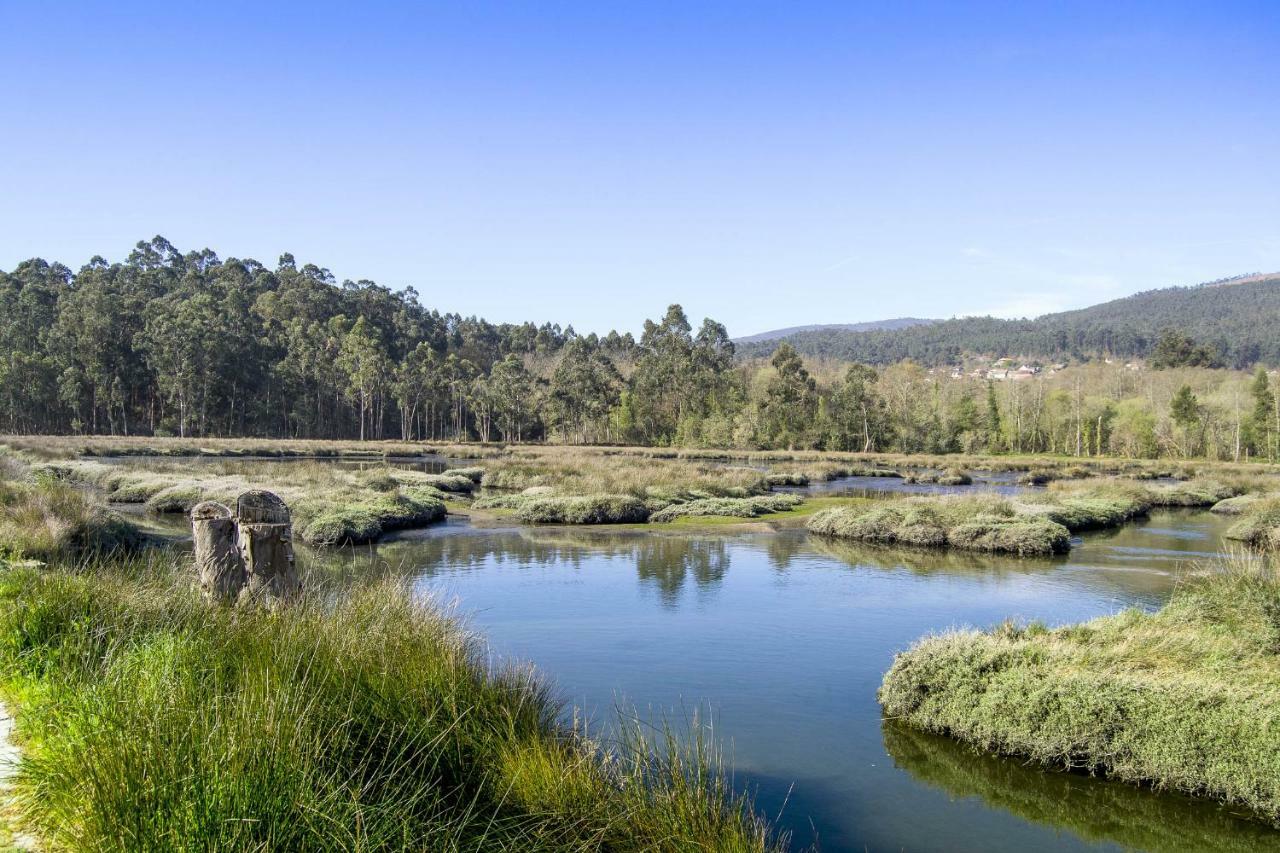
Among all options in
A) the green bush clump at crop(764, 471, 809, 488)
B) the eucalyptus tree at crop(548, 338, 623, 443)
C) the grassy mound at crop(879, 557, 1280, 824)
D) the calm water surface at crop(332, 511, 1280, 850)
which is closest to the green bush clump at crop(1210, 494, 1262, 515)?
the calm water surface at crop(332, 511, 1280, 850)

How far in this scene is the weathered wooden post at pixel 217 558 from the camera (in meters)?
8.17

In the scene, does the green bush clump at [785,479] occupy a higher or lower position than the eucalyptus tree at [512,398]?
lower

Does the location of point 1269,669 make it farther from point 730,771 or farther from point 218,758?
point 218,758

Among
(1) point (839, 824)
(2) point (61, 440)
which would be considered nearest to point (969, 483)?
(1) point (839, 824)

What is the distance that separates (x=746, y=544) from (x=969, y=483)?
28678mm

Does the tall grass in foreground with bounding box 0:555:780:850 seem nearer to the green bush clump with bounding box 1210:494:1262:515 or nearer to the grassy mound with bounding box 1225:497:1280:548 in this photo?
the grassy mound with bounding box 1225:497:1280:548

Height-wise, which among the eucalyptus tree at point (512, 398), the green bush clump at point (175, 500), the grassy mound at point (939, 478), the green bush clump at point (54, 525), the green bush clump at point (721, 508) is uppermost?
the eucalyptus tree at point (512, 398)

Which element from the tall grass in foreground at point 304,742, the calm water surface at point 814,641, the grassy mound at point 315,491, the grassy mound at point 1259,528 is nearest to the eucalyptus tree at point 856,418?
the grassy mound at point 315,491

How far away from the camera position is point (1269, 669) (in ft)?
30.3

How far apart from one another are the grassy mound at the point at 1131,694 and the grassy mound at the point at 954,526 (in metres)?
10.7

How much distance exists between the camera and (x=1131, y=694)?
28.1 ft

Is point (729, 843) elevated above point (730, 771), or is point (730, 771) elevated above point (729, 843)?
point (729, 843)

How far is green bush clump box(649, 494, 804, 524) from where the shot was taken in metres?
28.0

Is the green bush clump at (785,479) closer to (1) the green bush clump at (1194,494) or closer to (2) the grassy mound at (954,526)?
(1) the green bush clump at (1194,494)
